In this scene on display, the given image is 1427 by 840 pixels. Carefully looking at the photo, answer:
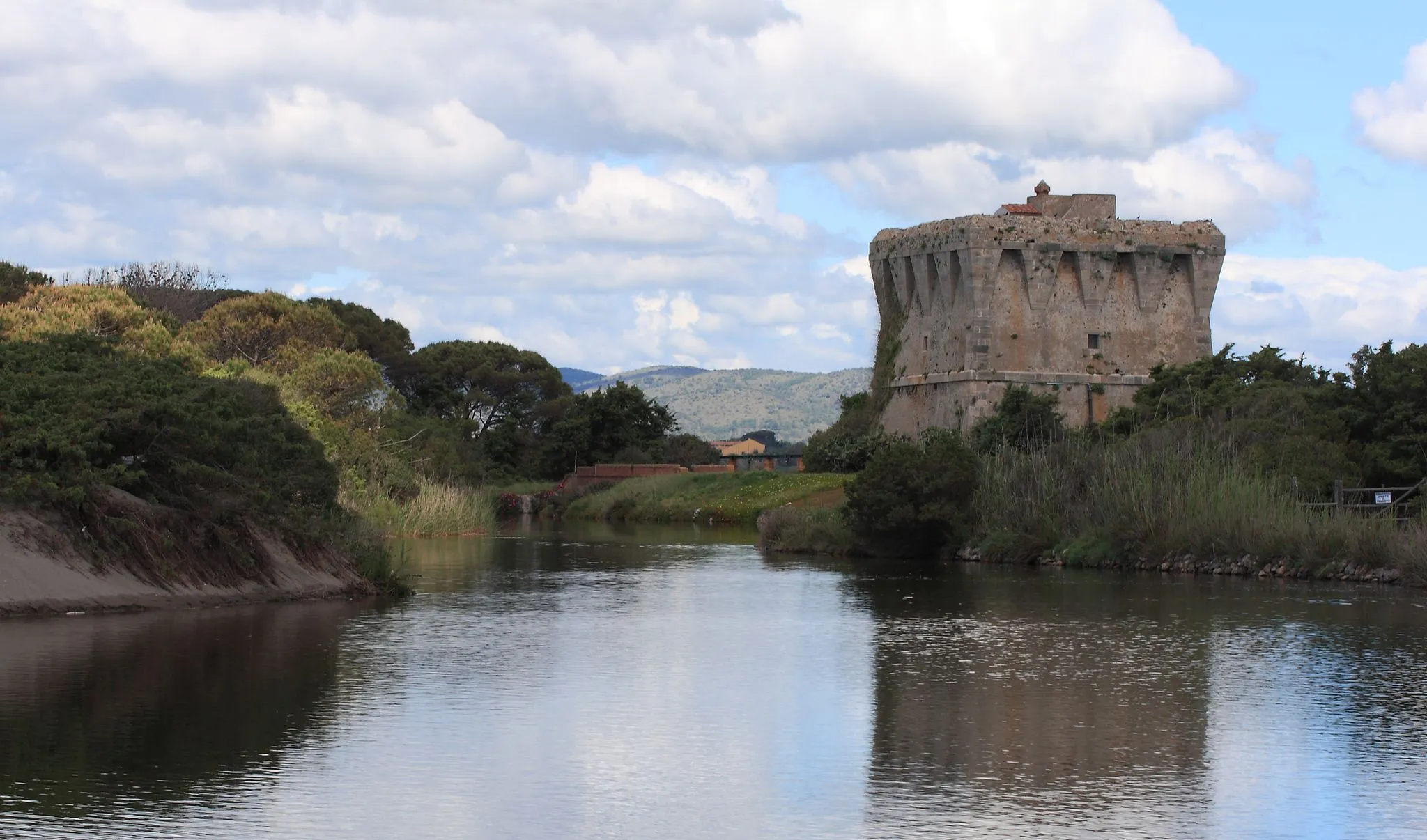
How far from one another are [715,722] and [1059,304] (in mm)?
51370

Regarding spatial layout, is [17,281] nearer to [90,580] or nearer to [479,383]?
[479,383]

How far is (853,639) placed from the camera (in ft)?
76.5

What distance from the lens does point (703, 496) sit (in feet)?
232

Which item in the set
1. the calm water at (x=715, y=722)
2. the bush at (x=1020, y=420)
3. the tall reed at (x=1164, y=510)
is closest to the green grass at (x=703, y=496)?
the bush at (x=1020, y=420)

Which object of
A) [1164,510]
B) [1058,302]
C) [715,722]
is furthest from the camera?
[1058,302]

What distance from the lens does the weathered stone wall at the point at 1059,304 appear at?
64.4 metres

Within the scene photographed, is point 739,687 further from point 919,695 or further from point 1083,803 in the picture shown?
point 1083,803

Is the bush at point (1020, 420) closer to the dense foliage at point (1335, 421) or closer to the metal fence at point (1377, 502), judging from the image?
the dense foliage at point (1335, 421)

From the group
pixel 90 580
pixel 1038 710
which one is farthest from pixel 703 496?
pixel 1038 710

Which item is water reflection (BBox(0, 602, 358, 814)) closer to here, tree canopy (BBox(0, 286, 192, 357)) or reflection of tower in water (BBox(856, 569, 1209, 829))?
reflection of tower in water (BBox(856, 569, 1209, 829))

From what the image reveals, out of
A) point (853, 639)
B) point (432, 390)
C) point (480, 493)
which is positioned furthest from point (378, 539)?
point (432, 390)

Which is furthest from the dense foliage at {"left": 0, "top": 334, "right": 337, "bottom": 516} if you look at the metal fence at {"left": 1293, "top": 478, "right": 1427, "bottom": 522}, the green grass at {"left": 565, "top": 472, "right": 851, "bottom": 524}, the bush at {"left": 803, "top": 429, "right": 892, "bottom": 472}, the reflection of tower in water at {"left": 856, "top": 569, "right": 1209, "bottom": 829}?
the bush at {"left": 803, "top": 429, "right": 892, "bottom": 472}

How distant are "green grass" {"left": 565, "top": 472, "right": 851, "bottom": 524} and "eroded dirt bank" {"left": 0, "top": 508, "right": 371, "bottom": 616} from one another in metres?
35.9

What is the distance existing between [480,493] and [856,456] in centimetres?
1449
